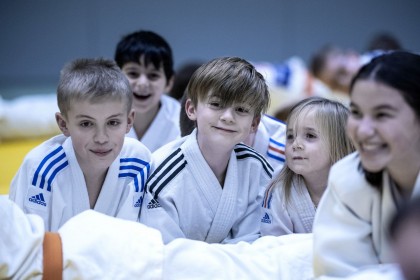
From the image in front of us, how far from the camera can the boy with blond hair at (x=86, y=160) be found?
2176mm

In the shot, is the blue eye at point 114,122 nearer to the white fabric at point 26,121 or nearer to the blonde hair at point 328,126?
the blonde hair at point 328,126

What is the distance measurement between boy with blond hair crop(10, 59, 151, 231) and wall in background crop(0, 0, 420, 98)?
4.88 metres

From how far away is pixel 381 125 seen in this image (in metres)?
1.50

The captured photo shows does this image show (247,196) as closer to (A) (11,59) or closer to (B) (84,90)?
(B) (84,90)

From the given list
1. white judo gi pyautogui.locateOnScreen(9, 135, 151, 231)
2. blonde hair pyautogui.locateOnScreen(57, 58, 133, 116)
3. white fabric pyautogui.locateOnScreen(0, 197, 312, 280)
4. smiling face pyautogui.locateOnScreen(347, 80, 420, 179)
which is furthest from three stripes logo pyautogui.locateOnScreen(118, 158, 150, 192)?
smiling face pyautogui.locateOnScreen(347, 80, 420, 179)

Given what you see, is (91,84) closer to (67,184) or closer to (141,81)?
(67,184)

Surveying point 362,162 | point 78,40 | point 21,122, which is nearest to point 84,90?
point 362,162

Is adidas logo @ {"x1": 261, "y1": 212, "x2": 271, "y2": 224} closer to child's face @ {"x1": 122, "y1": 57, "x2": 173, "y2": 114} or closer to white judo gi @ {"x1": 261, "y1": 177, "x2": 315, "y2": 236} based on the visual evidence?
white judo gi @ {"x1": 261, "y1": 177, "x2": 315, "y2": 236}

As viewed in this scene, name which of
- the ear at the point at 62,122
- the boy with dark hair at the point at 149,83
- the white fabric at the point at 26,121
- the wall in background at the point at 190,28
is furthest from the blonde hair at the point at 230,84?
the wall in background at the point at 190,28

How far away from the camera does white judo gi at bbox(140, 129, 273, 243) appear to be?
2.29 m

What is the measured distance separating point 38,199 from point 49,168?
4.6 inches

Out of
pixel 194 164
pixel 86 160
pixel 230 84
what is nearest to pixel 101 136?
pixel 86 160

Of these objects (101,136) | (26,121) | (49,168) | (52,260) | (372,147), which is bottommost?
(26,121)

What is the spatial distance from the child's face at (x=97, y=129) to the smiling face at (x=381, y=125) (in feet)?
3.15
